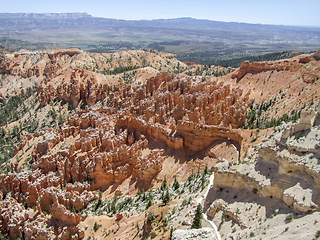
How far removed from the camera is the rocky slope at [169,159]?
20.6m

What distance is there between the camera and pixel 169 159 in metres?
38.7

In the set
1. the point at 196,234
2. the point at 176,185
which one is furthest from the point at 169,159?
the point at 196,234

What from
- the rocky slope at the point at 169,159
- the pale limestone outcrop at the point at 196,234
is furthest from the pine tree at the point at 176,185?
the pale limestone outcrop at the point at 196,234

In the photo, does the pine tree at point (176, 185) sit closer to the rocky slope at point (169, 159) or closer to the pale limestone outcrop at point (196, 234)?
the rocky slope at point (169, 159)

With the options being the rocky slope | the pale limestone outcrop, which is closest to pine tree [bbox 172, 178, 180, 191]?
the rocky slope

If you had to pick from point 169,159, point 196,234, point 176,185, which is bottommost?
point 176,185

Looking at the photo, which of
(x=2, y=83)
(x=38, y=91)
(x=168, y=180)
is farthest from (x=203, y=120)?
(x=2, y=83)

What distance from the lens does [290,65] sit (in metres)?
57.7

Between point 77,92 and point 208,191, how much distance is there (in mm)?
57148

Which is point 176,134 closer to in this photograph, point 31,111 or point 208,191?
point 208,191

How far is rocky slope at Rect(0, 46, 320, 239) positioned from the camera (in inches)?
810

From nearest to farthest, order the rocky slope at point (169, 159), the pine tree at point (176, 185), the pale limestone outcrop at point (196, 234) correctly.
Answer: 1. the pale limestone outcrop at point (196, 234)
2. the rocky slope at point (169, 159)
3. the pine tree at point (176, 185)

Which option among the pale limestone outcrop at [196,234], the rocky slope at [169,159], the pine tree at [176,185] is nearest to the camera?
the pale limestone outcrop at [196,234]

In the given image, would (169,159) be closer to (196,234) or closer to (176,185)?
(176,185)
